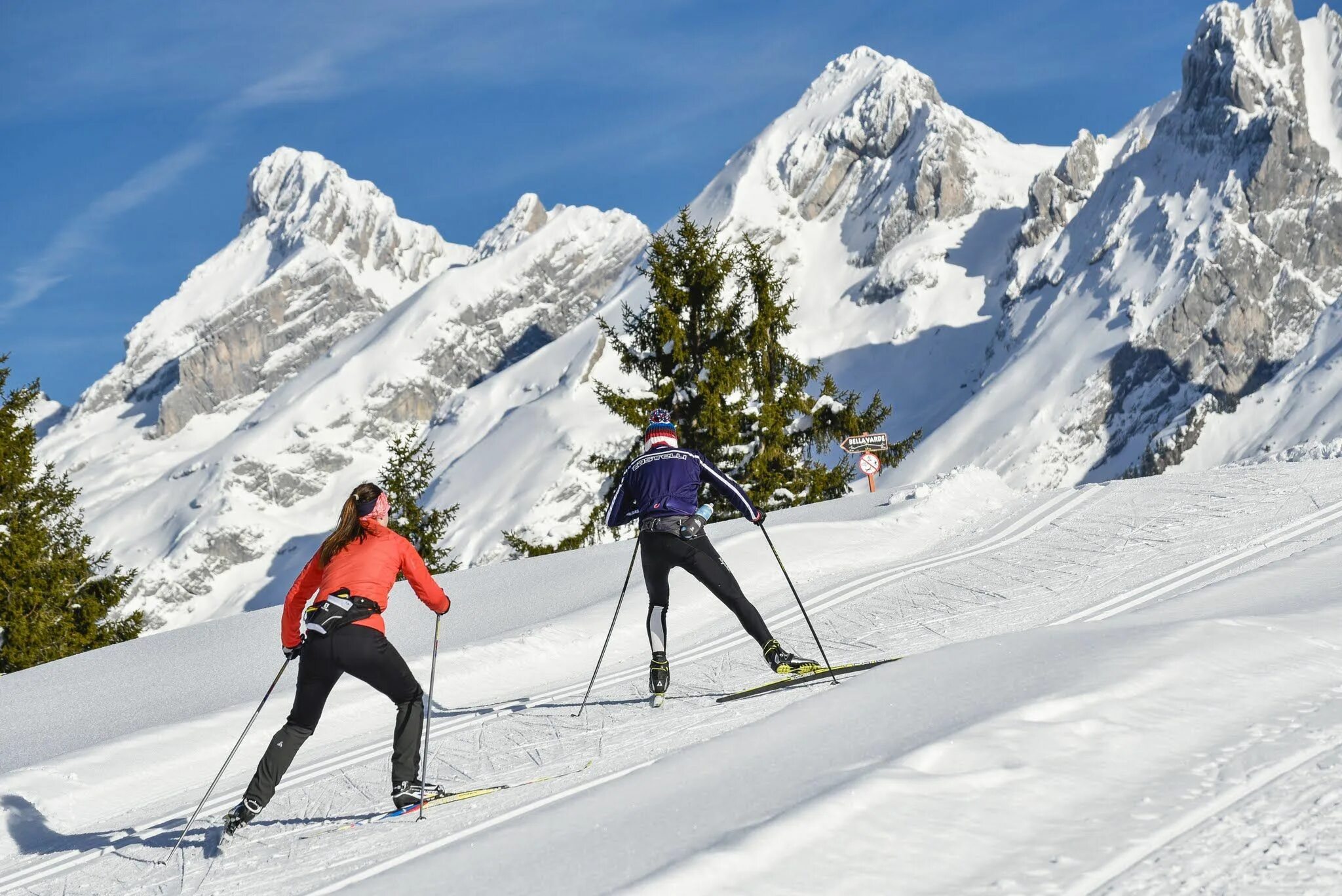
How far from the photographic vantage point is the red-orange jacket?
6562 mm

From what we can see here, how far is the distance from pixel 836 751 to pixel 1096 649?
6.19ft

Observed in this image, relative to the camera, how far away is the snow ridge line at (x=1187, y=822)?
3.82 meters

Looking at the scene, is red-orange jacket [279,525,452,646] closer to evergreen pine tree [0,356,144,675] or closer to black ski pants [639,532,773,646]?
black ski pants [639,532,773,646]

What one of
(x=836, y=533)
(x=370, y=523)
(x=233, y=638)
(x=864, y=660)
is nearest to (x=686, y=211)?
(x=836, y=533)

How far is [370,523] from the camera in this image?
6.74m

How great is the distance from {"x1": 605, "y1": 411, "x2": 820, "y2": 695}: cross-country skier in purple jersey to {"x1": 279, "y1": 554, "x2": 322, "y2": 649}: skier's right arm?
269cm

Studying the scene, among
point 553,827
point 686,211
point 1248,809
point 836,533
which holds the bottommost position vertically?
point 1248,809

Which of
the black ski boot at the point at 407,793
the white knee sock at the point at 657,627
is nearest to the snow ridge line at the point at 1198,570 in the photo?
the white knee sock at the point at 657,627

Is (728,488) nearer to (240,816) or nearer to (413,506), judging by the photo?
(240,816)

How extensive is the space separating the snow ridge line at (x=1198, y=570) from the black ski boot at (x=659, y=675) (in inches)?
122

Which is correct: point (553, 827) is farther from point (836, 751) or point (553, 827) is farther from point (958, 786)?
point (958, 786)


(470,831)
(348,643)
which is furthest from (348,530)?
(470,831)

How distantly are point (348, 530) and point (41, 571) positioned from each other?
63.0 ft

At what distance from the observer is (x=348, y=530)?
6.67 meters
